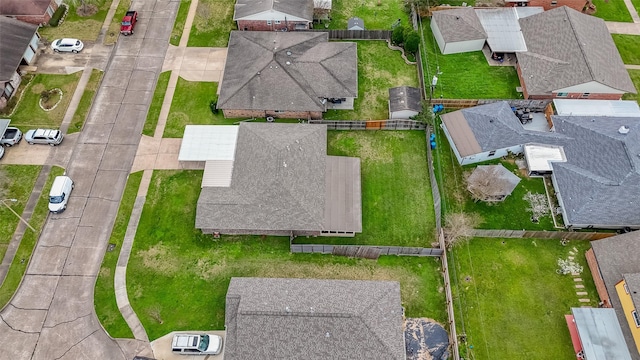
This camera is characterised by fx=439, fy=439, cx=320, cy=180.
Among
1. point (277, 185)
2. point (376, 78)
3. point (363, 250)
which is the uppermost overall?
point (376, 78)

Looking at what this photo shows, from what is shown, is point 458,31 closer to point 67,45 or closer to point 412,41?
point 412,41

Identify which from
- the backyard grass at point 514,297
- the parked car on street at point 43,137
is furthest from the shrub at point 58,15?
the backyard grass at point 514,297

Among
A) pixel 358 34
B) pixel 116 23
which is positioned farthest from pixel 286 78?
pixel 116 23

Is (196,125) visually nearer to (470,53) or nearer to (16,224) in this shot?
(16,224)

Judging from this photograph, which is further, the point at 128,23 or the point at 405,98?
the point at 128,23

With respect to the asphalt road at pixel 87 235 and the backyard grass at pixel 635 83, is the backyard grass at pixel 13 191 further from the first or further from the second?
the backyard grass at pixel 635 83

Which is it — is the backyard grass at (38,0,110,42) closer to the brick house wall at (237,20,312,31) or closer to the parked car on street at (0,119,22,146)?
the parked car on street at (0,119,22,146)
